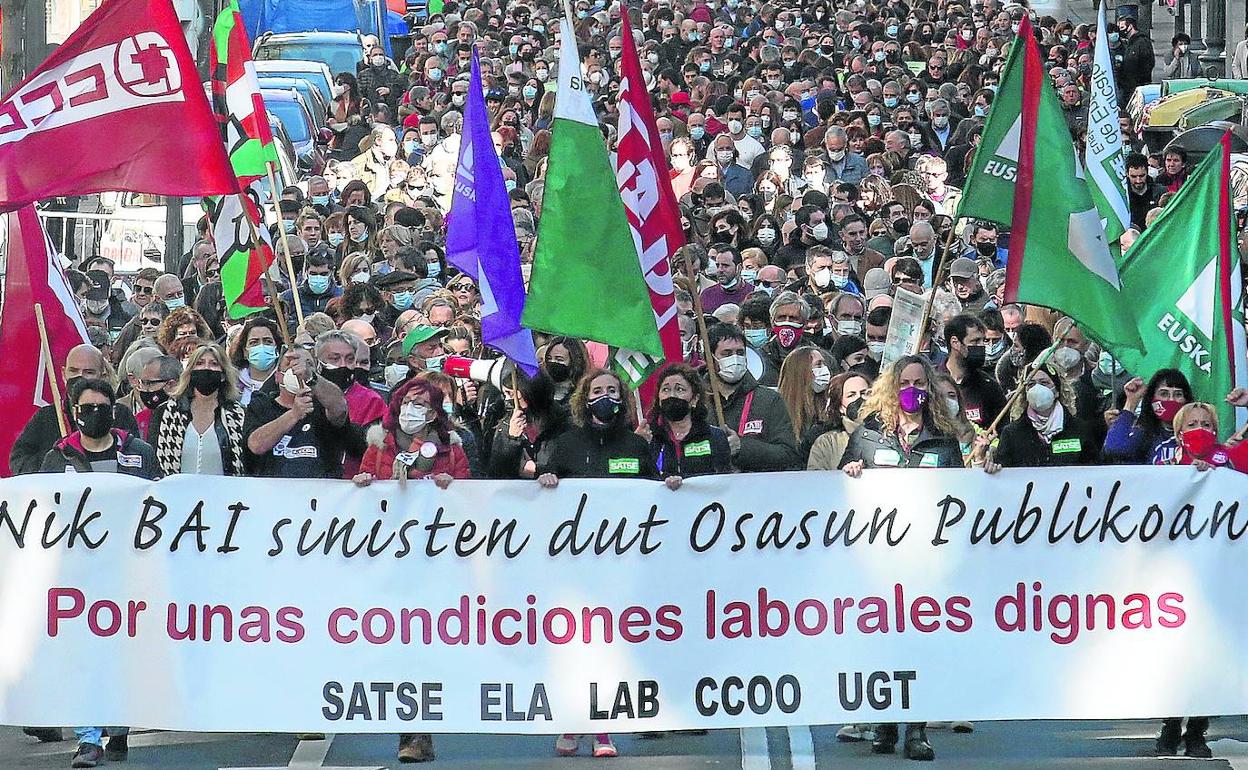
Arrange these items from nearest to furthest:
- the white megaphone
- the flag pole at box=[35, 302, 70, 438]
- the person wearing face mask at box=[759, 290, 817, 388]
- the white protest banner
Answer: the white protest banner
the flag pole at box=[35, 302, 70, 438]
the white megaphone
the person wearing face mask at box=[759, 290, 817, 388]

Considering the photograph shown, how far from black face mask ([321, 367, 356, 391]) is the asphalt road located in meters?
1.63

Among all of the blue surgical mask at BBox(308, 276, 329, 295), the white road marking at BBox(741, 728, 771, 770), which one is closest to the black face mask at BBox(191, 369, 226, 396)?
the white road marking at BBox(741, 728, 771, 770)

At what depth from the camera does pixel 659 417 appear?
10.3 m

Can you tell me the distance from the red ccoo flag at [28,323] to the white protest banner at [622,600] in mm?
1876

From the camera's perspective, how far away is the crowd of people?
10.1m

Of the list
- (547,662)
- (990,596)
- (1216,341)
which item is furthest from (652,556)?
(1216,341)

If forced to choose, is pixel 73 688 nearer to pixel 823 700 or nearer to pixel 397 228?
pixel 823 700

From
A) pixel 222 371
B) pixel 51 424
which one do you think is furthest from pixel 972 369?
pixel 51 424

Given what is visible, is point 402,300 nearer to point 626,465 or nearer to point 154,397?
point 154,397

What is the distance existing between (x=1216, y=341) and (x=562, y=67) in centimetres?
349

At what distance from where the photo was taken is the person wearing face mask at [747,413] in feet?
35.0

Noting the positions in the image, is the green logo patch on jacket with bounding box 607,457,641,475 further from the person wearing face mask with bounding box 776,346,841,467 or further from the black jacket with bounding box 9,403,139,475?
the black jacket with bounding box 9,403,139,475

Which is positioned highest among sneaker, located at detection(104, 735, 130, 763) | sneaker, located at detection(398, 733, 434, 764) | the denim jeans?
the denim jeans

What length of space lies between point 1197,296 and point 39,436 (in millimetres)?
5303
